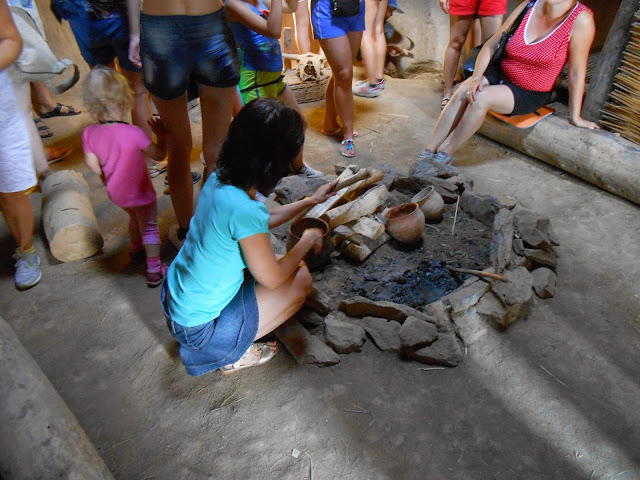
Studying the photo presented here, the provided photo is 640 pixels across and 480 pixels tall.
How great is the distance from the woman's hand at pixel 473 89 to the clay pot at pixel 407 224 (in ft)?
5.23

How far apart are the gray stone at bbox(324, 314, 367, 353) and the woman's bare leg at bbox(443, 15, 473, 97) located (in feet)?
13.4

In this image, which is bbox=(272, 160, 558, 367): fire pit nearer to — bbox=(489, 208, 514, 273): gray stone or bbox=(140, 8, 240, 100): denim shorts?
bbox=(489, 208, 514, 273): gray stone

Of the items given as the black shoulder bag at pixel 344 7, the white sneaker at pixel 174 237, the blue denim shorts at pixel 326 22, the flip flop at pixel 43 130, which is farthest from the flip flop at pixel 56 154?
the black shoulder bag at pixel 344 7

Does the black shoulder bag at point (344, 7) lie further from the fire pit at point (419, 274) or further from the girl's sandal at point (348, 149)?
the fire pit at point (419, 274)

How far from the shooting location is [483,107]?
3.99m

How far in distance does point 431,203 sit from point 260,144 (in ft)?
5.70

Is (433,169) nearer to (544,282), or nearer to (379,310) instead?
(544,282)

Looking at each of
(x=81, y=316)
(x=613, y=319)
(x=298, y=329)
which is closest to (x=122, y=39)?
(x=81, y=316)

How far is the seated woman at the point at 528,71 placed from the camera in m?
3.62

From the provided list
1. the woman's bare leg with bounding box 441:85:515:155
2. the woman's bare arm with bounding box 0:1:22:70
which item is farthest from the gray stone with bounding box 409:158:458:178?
the woman's bare arm with bounding box 0:1:22:70

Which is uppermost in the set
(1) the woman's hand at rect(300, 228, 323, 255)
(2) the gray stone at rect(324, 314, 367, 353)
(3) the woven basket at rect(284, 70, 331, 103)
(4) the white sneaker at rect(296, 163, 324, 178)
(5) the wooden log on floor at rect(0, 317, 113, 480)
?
(1) the woman's hand at rect(300, 228, 323, 255)

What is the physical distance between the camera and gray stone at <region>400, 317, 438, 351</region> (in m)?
2.31

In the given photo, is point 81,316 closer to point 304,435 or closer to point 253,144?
point 304,435

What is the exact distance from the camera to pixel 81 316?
2738 millimetres
